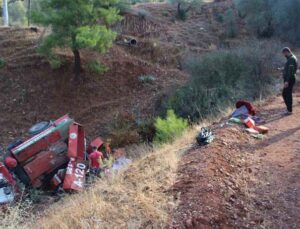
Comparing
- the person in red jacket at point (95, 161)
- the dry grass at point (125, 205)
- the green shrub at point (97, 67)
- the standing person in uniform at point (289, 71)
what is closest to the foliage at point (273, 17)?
the green shrub at point (97, 67)

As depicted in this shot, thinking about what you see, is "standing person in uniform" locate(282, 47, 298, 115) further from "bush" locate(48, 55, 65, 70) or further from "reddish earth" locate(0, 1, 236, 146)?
"bush" locate(48, 55, 65, 70)

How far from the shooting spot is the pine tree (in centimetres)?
1925

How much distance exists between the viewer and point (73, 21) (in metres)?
19.8

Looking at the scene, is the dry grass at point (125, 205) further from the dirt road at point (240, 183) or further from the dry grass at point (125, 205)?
the dirt road at point (240, 183)

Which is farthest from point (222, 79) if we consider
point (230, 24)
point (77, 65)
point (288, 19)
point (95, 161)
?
point (230, 24)

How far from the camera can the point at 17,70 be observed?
2300cm

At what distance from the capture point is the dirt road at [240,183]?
6.66 m

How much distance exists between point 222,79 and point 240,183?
12377mm

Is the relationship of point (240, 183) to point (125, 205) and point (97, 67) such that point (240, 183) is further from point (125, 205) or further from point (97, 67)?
point (97, 67)

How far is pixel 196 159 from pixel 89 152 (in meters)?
6.29

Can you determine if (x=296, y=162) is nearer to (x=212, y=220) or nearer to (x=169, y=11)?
(x=212, y=220)

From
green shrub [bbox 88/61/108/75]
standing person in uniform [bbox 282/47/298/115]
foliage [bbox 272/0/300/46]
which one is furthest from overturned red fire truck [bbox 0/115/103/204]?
foliage [bbox 272/0/300/46]

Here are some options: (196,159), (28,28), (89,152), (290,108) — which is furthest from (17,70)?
(196,159)

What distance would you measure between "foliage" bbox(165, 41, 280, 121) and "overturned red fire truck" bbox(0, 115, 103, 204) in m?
6.11
